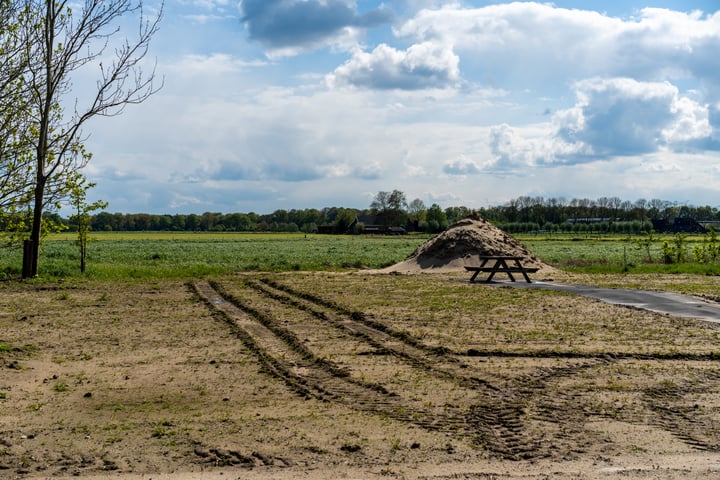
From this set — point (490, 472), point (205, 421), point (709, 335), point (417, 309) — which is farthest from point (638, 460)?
point (417, 309)

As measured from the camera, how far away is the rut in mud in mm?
6273

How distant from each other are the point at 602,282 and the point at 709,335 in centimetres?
1080

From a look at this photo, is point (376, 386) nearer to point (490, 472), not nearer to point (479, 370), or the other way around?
point (479, 370)

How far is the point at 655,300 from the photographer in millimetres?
16609

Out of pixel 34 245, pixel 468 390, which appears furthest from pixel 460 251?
pixel 468 390

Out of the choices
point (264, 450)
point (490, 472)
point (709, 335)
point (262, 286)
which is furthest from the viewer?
point (262, 286)

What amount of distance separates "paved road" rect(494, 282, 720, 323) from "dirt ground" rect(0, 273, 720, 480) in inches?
42.3

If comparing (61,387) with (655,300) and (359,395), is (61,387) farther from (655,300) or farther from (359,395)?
(655,300)

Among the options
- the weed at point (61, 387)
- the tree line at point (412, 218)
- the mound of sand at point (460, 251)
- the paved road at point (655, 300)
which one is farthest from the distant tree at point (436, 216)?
the weed at point (61, 387)

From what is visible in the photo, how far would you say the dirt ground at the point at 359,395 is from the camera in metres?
5.56

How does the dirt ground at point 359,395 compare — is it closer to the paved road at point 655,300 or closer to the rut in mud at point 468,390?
the rut in mud at point 468,390

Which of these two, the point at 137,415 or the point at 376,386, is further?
the point at 376,386

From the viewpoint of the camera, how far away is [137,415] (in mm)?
6965

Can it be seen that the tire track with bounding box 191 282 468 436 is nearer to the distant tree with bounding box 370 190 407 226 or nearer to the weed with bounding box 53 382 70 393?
the weed with bounding box 53 382 70 393
